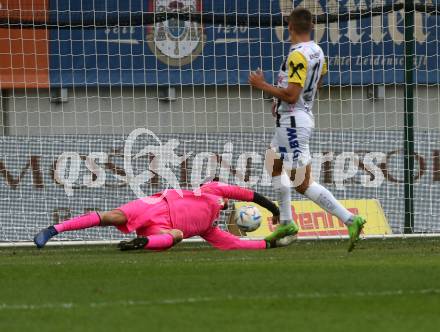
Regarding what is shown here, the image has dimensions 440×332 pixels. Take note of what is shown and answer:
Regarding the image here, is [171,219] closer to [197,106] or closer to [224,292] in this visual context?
[224,292]

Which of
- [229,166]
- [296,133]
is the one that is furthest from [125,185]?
[296,133]

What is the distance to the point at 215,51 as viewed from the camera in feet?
55.5

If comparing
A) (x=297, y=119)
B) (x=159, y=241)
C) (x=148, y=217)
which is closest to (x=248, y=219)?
(x=148, y=217)

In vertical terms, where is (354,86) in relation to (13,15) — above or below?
below

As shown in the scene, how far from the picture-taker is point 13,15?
16.0m

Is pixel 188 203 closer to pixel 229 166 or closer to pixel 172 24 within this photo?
pixel 229 166

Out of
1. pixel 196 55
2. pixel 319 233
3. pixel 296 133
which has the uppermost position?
pixel 196 55

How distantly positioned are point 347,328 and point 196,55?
35.1ft

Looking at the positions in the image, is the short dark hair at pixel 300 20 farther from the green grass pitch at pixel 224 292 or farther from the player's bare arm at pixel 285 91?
the green grass pitch at pixel 224 292

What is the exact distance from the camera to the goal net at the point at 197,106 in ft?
50.3

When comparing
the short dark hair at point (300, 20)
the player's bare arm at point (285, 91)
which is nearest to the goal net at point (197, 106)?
the short dark hair at point (300, 20)

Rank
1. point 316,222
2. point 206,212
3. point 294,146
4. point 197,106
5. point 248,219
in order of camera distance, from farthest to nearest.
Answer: point 197,106 → point 316,222 → point 248,219 → point 206,212 → point 294,146

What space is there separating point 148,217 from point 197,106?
4992 millimetres

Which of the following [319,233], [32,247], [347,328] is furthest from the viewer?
[319,233]
